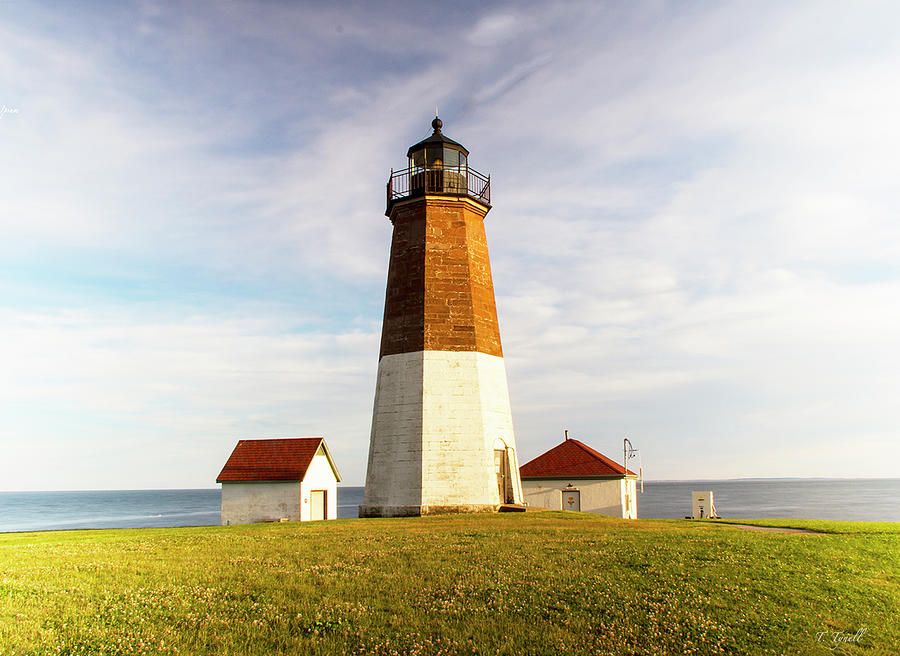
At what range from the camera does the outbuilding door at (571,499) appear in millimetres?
40531

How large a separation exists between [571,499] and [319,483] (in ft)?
51.5

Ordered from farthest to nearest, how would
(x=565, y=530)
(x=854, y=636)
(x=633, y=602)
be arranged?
(x=565, y=530)
(x=633, y=602)
(x=854, y=636)

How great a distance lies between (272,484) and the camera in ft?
111

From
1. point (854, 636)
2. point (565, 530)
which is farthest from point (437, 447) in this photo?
point (854, 636)

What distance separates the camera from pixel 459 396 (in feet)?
82.5

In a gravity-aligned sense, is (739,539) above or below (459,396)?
below

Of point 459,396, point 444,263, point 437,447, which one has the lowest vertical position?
point 437,447

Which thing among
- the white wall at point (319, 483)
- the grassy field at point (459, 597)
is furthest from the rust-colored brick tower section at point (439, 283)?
the white wall at point (319, 483)

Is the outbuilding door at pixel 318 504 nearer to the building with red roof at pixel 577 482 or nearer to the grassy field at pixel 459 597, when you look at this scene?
the building with red roof at pixel 577 482

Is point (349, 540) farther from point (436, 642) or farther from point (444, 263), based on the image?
point (444, 263)

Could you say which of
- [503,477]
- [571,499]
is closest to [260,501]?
[503,477]

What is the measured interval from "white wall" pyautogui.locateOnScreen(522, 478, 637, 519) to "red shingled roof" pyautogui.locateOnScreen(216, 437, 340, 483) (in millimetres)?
13931

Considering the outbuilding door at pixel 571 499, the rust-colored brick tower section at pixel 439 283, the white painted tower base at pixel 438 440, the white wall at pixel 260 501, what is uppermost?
the rust-colored brick tower section at pixel 439 283

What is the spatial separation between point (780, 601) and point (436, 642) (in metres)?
5.85
